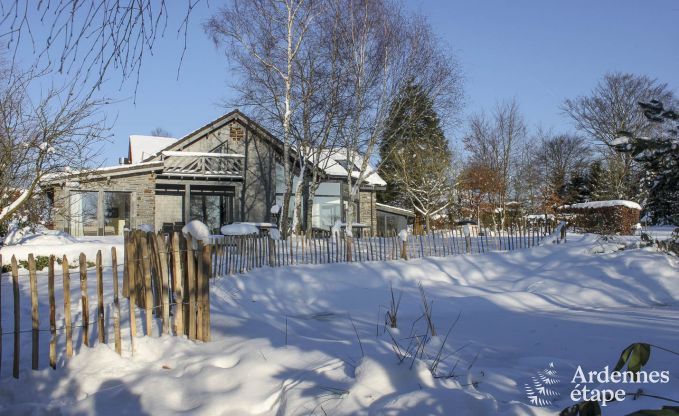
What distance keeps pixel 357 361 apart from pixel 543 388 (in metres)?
1.26

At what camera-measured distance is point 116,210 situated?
2103 centimetres

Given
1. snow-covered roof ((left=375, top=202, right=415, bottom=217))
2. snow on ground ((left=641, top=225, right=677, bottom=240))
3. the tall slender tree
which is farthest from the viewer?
snow-covered roof ((left=375, top=202, right=415, bottom=217))

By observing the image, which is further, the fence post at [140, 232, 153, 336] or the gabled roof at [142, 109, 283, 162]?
the gabled roof at [142, 109, 283, 162]

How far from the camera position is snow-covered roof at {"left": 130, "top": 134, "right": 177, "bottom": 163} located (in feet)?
89.5

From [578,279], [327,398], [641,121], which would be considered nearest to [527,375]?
[327,398]

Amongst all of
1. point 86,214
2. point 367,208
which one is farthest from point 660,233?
point 86,214

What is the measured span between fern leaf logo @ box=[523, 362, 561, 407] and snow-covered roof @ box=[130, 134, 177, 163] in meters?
25.6

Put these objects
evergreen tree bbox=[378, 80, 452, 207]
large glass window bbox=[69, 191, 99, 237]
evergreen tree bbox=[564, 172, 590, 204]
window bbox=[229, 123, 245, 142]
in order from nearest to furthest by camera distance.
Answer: evergreen tree bbox=[378, 80, 452, 207] → large glass window bbox=[69, 191, 99, 237] → window bbox=[229, 123, 245, 142] → evergreen tree bbox=[564, 172, 590, 204]

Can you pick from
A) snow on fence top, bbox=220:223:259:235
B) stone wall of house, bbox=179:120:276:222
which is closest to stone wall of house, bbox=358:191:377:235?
stone wall of house, bbox=179:120:276:222

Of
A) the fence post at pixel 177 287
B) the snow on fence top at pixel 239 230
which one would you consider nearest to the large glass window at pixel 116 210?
the snow on fence top at pixel 239 230

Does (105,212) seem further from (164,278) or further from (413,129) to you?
(164,278)

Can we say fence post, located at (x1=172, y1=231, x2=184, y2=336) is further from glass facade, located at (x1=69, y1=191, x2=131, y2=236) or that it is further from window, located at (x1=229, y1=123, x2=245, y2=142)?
window, located at (x1=229, y1=123, x2=245, y2=142)

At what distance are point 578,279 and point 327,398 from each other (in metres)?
7.69

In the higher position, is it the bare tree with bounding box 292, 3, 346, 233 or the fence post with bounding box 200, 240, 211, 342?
the bare tree with bounding box 292, 3, 346, 233
